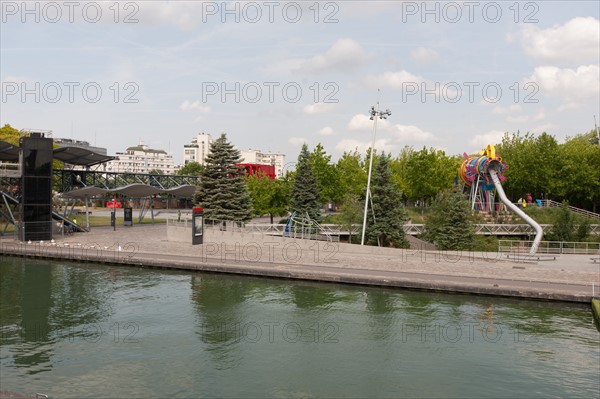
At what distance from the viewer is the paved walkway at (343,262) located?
1091 inches

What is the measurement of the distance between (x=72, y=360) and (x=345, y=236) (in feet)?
120

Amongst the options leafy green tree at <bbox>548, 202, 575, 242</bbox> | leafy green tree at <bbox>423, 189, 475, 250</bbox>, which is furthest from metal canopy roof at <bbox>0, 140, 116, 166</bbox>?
leafy green tree at <bbox>548, 202, 575, 242</bbox>

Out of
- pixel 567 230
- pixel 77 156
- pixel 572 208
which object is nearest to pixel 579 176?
pixel 572 208

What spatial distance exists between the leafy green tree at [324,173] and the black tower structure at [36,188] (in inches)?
1120

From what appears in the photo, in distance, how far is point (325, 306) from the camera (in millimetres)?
25391

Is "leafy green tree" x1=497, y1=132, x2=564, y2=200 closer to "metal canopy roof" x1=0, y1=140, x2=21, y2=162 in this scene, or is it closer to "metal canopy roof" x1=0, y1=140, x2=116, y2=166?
"metal canopy roof" x1=0, y1=140, x2=116, y2=166

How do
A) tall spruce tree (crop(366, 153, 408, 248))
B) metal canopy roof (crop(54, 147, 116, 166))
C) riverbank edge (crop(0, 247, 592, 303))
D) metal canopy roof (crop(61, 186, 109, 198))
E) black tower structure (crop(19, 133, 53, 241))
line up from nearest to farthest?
1. riverbank edge (crop(0, 247, 592, 303))
2. black tower structure (crop(19, 133, 53, 241))
3. tall spruce tree (crop(366, 153, 408, 248))
4. metal canopy roof (crop(61, 186, 109, 198))
5. metal canopy roof (crop(54, 147, 116, 166))

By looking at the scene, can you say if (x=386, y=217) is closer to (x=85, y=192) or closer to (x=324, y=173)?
(x=324, y=173)

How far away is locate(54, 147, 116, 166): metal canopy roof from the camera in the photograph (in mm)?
49844

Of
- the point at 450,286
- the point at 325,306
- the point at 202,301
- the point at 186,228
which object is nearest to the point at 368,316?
the point at 325,306

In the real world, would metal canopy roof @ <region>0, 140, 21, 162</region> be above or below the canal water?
above

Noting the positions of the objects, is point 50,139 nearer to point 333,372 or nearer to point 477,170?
point 333,372

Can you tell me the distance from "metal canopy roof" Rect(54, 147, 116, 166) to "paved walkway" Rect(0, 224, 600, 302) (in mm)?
8944

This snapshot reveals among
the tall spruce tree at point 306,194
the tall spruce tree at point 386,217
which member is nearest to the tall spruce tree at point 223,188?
the tall spruce tree at point 306,194
